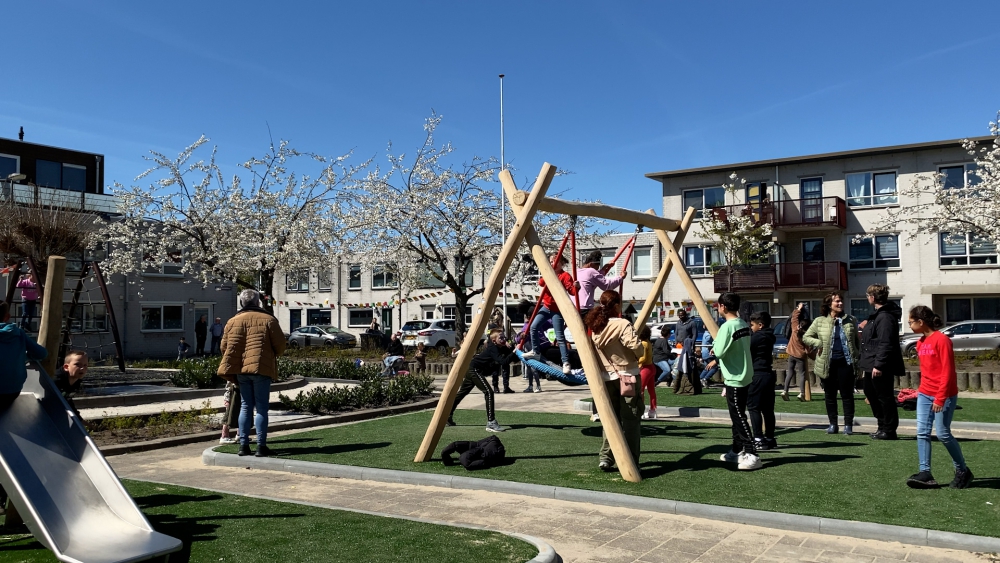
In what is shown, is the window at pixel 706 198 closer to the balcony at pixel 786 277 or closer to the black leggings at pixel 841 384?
the balcony at pixel 786 277

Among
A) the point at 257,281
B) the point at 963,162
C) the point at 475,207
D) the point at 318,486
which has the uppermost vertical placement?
the point at 963,162

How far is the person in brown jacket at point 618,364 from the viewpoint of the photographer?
8094mm

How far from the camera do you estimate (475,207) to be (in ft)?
105

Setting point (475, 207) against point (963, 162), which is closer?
point (475, 207)

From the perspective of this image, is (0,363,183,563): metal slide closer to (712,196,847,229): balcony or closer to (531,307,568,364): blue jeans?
Result: (531,307,568,364): blue jeans

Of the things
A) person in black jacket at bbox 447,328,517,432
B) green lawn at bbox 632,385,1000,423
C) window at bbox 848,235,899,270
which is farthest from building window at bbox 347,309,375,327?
person in black jacket at bbox 447,328,517,432

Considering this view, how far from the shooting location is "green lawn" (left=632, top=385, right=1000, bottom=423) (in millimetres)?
12999

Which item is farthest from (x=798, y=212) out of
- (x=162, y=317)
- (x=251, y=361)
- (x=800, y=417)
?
(x=251, y=361)

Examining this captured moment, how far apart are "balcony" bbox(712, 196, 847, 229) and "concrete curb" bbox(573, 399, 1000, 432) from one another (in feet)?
82.6

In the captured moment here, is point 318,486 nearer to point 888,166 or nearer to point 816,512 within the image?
point 816,512

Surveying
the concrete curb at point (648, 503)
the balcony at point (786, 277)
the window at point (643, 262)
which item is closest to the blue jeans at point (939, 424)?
the concrete curb at point (648, 503)

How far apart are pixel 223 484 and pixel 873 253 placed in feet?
121

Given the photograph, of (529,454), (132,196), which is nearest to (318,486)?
(529,454)

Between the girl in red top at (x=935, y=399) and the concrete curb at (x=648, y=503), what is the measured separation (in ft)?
5.21
